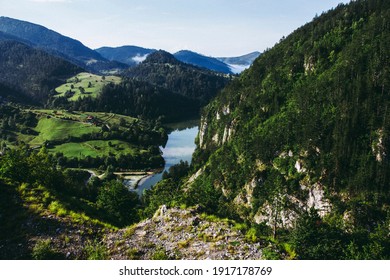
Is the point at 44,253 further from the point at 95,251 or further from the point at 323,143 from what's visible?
the point at 323,143

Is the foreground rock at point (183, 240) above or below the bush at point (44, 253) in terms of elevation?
above

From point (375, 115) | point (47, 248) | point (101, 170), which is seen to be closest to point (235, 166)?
point (375, 115)

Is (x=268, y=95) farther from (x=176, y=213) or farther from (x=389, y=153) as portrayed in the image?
(x=176, y=213)

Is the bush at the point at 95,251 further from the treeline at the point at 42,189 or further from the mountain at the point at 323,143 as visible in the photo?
the mountain at the point at 323,143

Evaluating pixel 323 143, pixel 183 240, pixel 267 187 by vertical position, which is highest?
pixel 323 143

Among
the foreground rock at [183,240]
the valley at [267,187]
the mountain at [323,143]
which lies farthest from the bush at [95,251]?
the mountain at [323,143]

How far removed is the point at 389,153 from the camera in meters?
118

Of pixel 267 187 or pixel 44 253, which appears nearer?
pixel 44 253

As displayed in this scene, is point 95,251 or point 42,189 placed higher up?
point 42,189

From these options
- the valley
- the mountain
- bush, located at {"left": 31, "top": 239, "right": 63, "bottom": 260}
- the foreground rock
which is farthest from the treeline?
the mountain

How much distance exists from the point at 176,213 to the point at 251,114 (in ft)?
521

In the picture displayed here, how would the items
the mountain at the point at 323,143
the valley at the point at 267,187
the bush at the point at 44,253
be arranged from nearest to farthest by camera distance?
the bush at the point at 44,253 → the valley at the point at 267,187 → the mountain at the point at 323,143

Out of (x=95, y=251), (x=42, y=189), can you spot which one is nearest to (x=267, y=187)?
(x=42, y=189)

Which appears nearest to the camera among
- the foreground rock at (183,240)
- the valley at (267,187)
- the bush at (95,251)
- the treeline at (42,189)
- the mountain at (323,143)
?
the foreground rock at (183,240)
